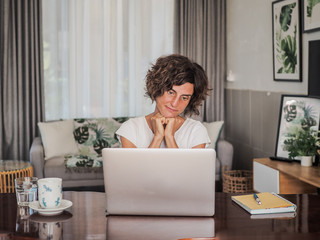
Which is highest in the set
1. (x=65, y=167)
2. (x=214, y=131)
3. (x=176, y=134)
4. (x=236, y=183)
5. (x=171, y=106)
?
(x=171, y=106)

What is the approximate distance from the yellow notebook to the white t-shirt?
1.86 ft

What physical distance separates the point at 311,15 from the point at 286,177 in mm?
1253

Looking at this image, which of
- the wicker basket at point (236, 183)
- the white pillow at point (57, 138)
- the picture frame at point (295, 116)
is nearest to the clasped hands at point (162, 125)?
the picture frame at point (295, 116)

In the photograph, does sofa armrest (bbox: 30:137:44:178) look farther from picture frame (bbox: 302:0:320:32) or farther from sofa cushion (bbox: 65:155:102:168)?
picture frame (bbox: 302:0:320:32)

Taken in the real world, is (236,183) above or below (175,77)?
below

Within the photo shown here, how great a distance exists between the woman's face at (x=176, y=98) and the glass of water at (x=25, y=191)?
0.67m

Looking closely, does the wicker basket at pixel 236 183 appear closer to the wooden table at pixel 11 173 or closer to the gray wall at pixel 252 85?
the gray wall at pixel 252 85

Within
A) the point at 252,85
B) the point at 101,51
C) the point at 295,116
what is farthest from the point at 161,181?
the point at 101,51

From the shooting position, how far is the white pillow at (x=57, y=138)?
4848mm

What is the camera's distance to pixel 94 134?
17.0 feet

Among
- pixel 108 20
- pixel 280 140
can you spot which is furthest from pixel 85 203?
pixel 108 20

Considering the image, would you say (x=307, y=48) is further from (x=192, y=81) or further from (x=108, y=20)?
(x=108, y=20)

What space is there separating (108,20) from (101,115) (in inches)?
42.9

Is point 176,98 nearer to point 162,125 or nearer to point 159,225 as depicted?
point 162,125
